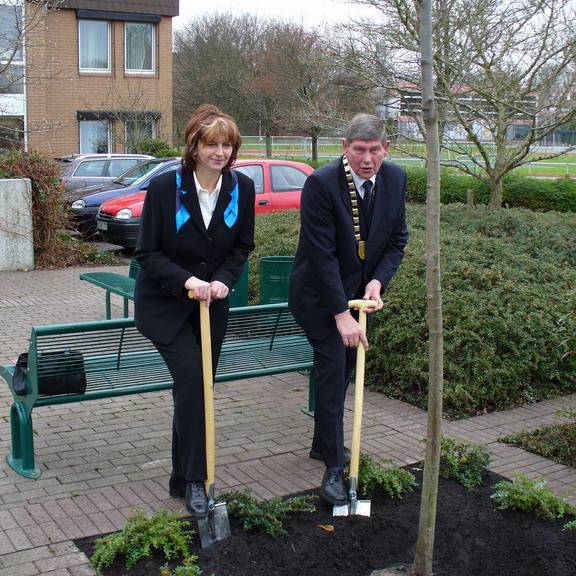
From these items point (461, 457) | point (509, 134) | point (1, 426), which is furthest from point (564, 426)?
point (509, 134)

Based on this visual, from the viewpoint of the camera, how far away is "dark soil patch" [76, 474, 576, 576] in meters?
3.73

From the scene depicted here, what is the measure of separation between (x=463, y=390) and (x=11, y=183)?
26.9 feet

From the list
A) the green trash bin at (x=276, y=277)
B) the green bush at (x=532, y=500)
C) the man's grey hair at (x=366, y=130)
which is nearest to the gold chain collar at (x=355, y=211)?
the man's grey hair at (x=366, y=130)

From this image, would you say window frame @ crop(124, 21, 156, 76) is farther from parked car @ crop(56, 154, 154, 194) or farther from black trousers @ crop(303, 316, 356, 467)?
black trousers @ crop(303, 316, 356, 467)

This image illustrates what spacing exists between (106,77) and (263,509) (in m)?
28.1

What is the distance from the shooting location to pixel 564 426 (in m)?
5.71

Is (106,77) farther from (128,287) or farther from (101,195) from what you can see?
(128,287)

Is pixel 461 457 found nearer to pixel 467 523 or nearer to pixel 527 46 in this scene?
pixel 467 523

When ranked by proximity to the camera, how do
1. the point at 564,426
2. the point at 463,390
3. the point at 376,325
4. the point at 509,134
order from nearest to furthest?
1. the point at 564,426
2. the point at 463,390
3. the point at 376,325
4. the point at 509,134

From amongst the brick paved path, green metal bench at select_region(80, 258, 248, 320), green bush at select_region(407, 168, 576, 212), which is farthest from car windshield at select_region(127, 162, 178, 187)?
the brick paved path

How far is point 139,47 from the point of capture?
30906 millimetres

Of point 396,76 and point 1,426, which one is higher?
point 396,76

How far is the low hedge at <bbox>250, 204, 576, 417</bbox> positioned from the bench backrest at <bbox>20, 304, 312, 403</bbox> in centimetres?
102

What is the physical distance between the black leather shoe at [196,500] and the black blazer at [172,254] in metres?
0.68
